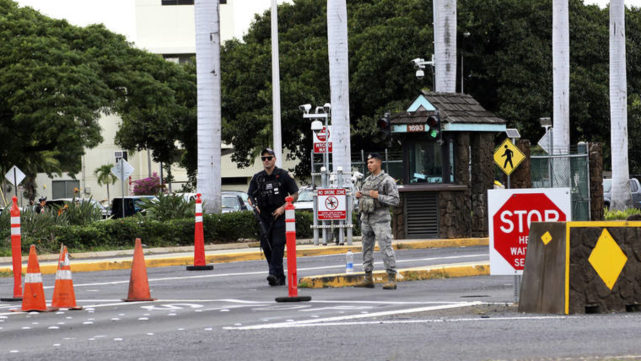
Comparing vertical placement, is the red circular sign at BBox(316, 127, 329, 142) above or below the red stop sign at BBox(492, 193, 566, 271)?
above

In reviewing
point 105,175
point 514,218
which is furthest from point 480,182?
point 105,175

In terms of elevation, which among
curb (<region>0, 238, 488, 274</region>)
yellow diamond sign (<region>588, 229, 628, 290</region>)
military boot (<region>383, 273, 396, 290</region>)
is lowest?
curb (<region>0, 238, 488, 274</region>)

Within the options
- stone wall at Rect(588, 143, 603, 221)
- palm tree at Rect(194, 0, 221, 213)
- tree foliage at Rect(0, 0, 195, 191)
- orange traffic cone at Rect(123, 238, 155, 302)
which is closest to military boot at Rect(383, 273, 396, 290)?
orange traffic cone at Rect(123, 238, 155, 302)

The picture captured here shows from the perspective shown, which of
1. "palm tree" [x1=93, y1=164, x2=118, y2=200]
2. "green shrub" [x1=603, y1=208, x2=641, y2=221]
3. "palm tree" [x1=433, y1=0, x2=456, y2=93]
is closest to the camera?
"palm tree" [x1=433, y1=0, x2=456, y2=93]

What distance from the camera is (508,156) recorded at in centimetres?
2811

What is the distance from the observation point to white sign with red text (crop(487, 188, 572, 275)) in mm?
12406

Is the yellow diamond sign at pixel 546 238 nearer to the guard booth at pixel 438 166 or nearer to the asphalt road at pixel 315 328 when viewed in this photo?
the asphalt road at pixel 315 328

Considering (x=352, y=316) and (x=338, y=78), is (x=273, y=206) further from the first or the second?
(x=338, y=78)

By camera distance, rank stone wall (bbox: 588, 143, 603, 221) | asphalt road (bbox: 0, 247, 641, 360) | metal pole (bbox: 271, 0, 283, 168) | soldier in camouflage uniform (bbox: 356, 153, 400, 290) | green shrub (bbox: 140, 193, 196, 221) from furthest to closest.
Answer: metal pole (bbox: 271, 0, 283, 168) < stone wall (bbox: 588, 143, 603, 221) < green shrub (bbox: 140, 193, 196, 221) < soldier in camouflage uniform (bbox: 356, 153, 400, 290) < asphalt road (bbox: 0, 247, 641, 360)

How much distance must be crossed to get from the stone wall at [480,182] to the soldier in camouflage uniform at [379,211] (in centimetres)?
1268

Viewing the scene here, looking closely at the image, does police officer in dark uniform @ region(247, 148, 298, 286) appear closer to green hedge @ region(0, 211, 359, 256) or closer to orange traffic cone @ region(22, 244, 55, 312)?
orange traffic cone @ region(22, 244, 55, 312)

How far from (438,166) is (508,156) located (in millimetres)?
1791

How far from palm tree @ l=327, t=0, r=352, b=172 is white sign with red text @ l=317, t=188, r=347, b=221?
122 cm

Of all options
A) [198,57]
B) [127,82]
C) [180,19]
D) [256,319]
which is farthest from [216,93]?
[180,19]
